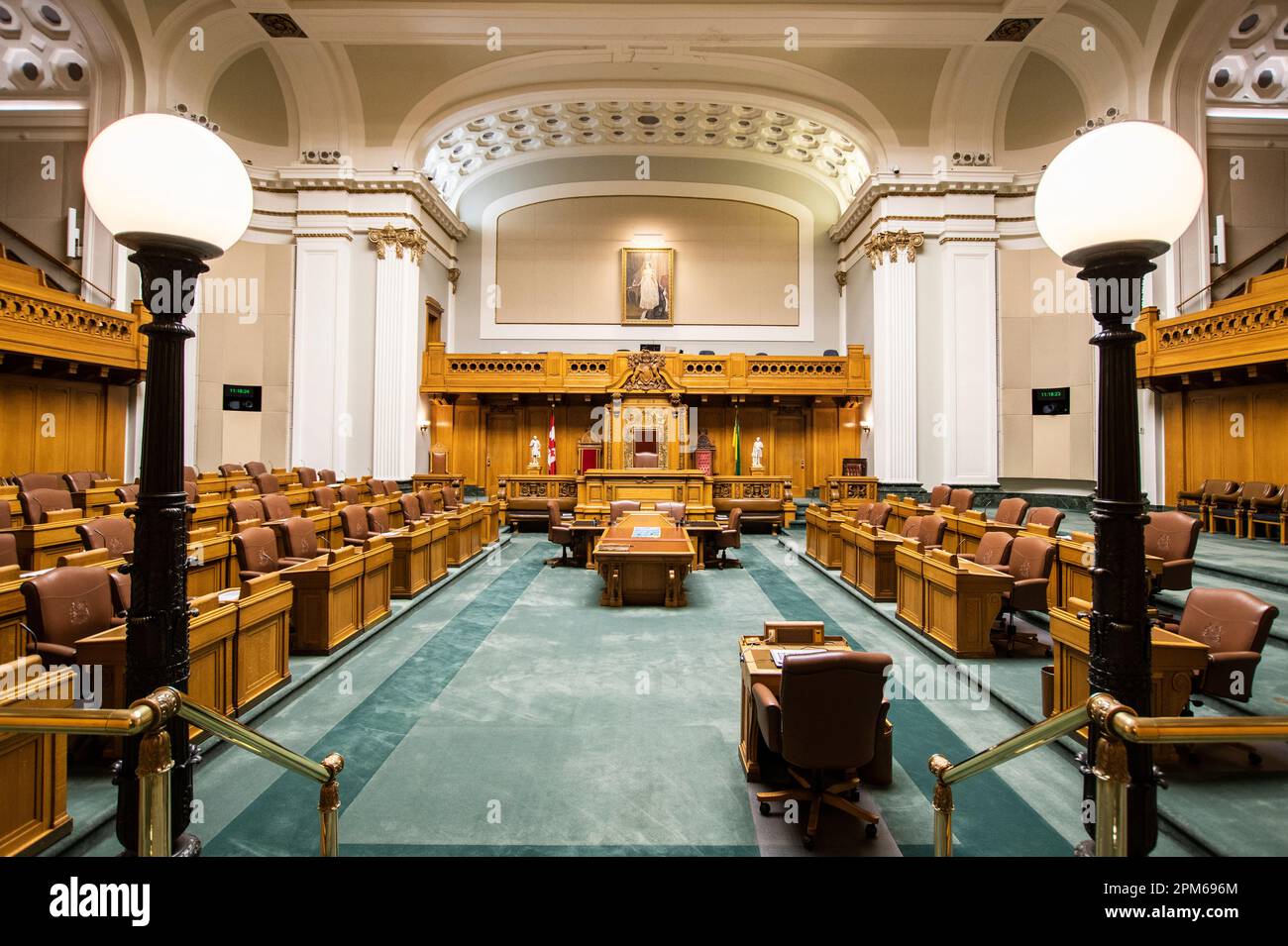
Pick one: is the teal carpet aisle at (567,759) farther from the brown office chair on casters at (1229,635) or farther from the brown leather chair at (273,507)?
the brown leather chair at (273,507)

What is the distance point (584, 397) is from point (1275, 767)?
14.5 m

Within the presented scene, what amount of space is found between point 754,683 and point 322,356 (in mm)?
14262

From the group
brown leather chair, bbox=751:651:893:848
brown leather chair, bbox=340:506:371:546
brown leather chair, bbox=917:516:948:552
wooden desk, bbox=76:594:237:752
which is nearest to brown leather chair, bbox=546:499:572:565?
brown leather chair, bbox=340:506:371:546

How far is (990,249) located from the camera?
14.2m

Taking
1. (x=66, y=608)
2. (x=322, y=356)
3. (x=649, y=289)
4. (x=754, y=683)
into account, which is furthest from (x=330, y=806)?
(x=649, y=289)

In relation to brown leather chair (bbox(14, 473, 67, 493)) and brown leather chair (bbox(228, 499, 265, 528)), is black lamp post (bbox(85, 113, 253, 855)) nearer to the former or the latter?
brown leather chair (bbox(228, 499, 265, 528))

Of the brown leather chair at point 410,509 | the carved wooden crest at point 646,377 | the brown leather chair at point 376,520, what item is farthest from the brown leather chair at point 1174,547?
the carved wooden crest at point 646,377

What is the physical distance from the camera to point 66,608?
3.87m

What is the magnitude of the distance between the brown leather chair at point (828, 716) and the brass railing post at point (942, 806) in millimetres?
618

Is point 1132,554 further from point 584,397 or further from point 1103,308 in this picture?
point 584,397

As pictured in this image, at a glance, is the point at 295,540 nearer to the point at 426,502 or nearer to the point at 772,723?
the point at 426,502

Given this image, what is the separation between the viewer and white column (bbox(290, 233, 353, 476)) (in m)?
14.3

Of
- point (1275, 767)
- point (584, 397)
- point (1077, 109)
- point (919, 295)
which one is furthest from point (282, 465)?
point (1077, 109)

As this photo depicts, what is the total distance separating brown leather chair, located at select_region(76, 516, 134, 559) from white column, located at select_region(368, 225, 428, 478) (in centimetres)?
870
